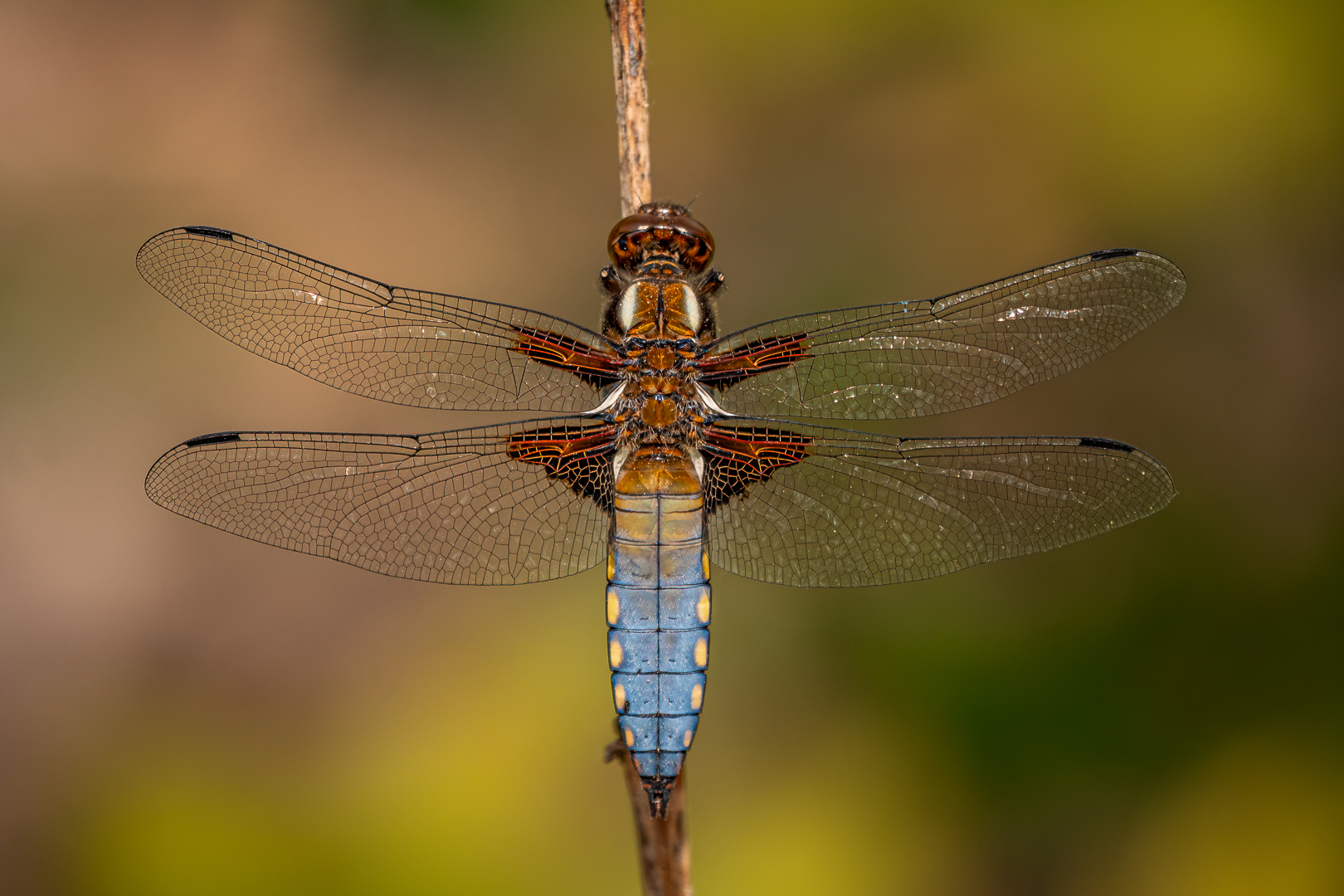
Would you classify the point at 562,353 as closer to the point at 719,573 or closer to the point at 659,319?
the point at 659,319

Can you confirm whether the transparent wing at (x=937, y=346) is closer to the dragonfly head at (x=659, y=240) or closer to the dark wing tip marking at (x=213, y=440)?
the dragonfly head at (x=659, y=240)

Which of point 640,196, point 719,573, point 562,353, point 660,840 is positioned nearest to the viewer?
point 660,840

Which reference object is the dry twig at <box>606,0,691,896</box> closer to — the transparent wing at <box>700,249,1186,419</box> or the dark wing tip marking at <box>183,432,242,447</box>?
the transparent wing at <box>700,249,1186,419</box>

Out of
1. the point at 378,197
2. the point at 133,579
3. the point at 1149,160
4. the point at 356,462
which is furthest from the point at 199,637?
the point at 1149,160

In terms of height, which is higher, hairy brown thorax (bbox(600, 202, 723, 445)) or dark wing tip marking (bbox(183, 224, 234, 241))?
dark wing tip marking (bbox(183, 224, 234, 241))

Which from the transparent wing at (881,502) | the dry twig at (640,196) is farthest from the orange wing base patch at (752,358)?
the dry twig at (640,196)

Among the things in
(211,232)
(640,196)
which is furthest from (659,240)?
(211,232)

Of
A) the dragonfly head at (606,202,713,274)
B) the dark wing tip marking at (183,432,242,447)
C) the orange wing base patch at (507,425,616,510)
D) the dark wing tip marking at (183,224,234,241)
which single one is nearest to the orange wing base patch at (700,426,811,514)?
the orange wing base patch at (507,425,616,510)
